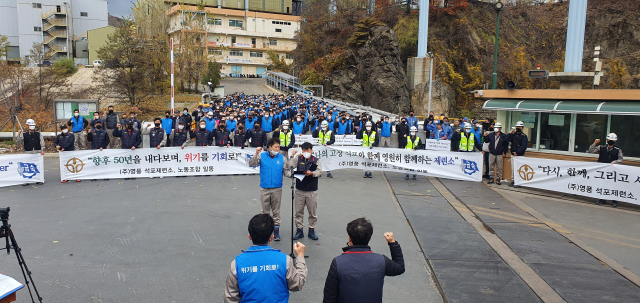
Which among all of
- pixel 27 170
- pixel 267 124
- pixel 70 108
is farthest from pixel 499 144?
pixel 70 108

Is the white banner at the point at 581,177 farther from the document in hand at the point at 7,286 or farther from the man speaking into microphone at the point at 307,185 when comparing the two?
the document in hand at the point at 7,286

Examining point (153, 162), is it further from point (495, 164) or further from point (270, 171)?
point (495, 164)

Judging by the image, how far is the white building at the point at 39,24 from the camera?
2729 inches

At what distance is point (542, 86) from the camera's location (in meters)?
39.2

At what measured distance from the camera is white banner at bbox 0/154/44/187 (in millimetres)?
12930

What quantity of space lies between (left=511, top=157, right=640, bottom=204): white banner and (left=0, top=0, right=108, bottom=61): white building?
74424 millimetres

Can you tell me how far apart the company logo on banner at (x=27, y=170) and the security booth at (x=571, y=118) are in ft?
49.5

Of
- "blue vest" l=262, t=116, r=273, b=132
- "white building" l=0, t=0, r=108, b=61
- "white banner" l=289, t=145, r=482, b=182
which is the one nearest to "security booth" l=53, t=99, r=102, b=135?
"blue vest" l=262, t=116, r=273, b=132

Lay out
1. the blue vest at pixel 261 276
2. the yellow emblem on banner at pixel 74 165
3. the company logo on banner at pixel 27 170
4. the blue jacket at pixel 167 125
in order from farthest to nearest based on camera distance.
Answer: the blue jacket at pixel 167 125, the yellow emblem on banner at pixel 74 165, the company logo on banner at pixel 27 170, the blue vest at pixel 261 276

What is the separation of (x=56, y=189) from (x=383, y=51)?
1492 inches

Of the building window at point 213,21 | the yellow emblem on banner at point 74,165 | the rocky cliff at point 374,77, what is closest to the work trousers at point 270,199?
the yellow emblem on banner at point 74,165

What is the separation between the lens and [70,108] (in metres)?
18.4

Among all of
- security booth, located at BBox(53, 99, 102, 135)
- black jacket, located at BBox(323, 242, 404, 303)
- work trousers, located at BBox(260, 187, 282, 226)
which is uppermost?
security booth, located at BBox(53, 99, 102, 135)

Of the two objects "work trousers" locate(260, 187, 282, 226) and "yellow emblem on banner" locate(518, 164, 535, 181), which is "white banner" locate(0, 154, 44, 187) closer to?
"work trousers" locate(260, 187, 282, 226)
